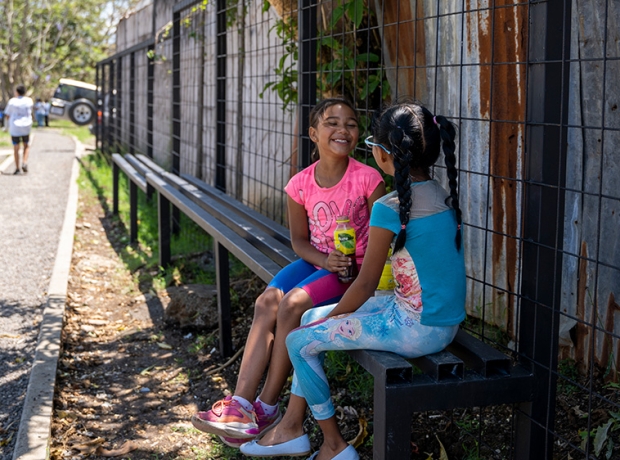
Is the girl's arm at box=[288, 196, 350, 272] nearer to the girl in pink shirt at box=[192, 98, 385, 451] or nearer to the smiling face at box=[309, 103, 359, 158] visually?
the girl in pink shirt at box=[192, 98, 385, 451]

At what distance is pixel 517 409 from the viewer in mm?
3008

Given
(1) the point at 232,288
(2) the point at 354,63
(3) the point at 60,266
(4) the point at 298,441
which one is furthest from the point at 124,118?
(4) the point at 298,441

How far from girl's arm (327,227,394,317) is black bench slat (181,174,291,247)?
5.59 ft

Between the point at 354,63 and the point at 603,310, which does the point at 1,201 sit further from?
the point at 603,310

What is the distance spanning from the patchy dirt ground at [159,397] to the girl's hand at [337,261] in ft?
2.70

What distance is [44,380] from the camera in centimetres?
483

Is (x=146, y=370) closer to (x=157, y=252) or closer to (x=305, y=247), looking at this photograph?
(x=305, y=247)

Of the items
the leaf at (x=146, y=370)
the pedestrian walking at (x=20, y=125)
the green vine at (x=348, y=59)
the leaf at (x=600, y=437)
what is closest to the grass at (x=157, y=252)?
the leaf at (x=146, y=370)

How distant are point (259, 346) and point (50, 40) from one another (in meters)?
44.4

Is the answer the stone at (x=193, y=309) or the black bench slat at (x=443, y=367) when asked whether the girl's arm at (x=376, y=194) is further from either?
the stone at (x=193, y=309)

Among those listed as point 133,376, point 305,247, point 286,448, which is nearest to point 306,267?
point 305,247

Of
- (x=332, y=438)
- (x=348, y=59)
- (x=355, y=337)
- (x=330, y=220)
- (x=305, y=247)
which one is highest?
(x=348, y=59)

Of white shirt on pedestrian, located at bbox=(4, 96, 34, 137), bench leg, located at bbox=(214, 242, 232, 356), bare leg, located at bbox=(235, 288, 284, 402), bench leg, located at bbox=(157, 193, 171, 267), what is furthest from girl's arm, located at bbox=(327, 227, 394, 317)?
white shirt on pedestrian, located at bbox=(4, 96, 34, 137)

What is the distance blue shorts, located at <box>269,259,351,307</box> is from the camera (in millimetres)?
3605
